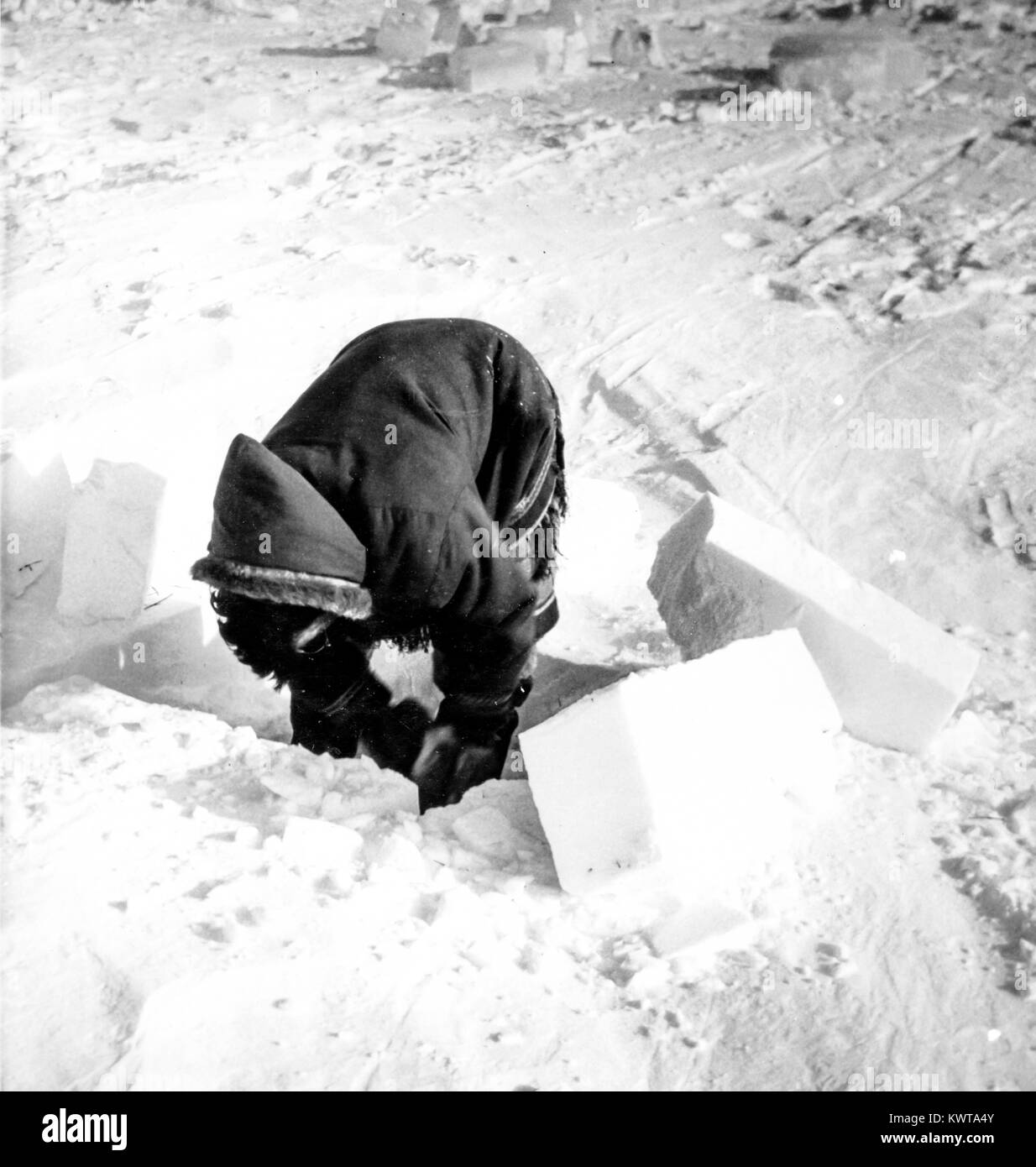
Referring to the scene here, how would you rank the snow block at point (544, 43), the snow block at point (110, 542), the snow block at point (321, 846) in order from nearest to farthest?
the snow block at point (321, 846) → the snow block at point (110, 542) → the snow block at point (544, 43)

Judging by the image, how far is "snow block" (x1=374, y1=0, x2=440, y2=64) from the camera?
324 inches

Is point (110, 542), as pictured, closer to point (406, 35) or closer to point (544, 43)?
point (544, 43)

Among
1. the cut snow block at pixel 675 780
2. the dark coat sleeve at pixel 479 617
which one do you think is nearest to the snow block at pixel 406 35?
the dark coat sleeve at pixel 479 617

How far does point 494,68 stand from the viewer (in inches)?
305

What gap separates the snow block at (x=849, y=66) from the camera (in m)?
7.51

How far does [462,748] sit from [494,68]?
18.9ft

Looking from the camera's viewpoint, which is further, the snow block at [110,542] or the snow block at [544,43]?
the snow block at [544,43]

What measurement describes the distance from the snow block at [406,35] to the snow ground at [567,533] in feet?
0.78

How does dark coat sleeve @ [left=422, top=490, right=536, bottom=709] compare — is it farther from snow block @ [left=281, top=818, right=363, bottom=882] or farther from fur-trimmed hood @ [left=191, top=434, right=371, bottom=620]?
snow block @ [left=281, top=818, right=363, bottom=882]

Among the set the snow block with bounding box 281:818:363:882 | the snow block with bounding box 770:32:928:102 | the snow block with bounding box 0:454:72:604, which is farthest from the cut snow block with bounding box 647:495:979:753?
the snow block with bounding box 770:32:928:102

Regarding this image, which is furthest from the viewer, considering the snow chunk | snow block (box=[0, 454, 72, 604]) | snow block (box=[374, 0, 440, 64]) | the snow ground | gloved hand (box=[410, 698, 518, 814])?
snow block (box=[374, 0, 440, 64])

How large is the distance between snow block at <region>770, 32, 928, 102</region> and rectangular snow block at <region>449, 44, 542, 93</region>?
5.13 feet

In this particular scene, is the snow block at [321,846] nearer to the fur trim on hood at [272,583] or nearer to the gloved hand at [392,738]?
the fur trim on hood at [272,583]

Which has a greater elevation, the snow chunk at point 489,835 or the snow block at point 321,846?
the snow block at point 321,846
